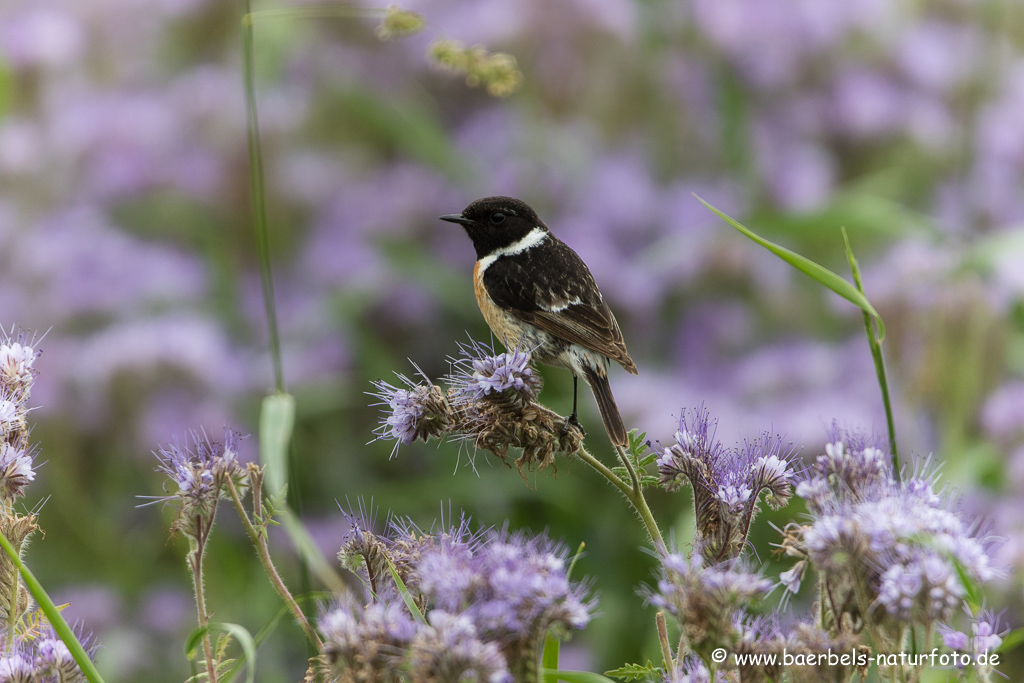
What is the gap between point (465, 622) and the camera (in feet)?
2.59

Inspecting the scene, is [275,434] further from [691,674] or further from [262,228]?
[691,674]

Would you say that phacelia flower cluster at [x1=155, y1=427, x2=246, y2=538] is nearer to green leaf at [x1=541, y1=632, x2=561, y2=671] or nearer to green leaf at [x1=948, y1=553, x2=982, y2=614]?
green leaf at [x1=541, y1=632, x2=561, y2=671]

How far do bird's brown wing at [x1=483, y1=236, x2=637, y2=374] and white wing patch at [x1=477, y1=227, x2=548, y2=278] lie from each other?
10 centimetres

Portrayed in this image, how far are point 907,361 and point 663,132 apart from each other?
1.83m

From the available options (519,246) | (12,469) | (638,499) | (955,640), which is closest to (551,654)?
(638,499)

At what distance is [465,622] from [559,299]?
0.89 m

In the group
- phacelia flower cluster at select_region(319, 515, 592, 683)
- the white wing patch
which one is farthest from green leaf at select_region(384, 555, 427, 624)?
the white wing patch

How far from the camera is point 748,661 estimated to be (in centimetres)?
90

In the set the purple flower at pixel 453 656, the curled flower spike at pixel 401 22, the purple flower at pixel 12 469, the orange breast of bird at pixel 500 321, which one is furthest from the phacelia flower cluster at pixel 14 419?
the orange breast of bird at pixel 500 321

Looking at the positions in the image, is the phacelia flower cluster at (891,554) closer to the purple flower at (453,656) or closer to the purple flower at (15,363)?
the purple flower at (453,656)

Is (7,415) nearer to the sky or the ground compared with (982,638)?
nearer to the sky

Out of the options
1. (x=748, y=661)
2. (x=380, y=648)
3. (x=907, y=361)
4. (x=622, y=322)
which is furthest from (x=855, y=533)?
(x=622, y=322)

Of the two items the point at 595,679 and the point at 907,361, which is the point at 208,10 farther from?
the point at 595,679

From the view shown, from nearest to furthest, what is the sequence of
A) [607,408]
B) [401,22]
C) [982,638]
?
[982,638], [401,22], [607,408]
